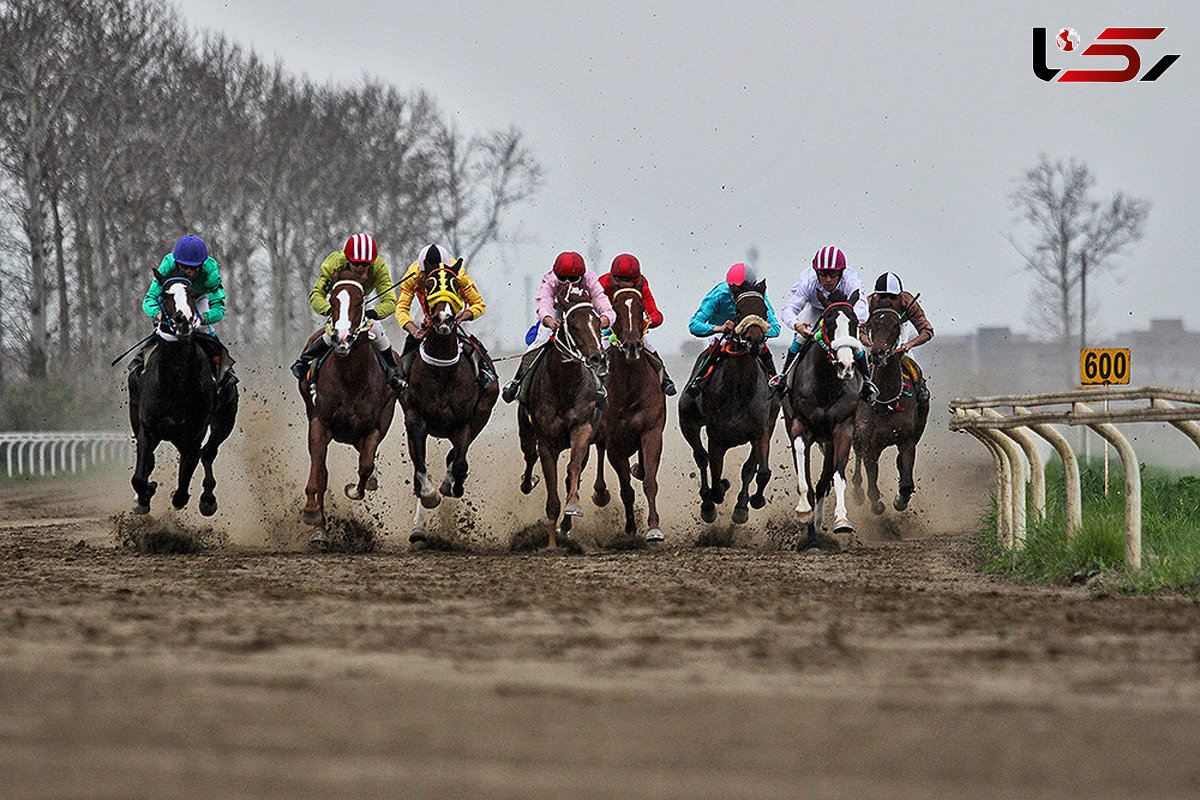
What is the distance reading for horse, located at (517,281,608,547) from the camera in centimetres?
1347

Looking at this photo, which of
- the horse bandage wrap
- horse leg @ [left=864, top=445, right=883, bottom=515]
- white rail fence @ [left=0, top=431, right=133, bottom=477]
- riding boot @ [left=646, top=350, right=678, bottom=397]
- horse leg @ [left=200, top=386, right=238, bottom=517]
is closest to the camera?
the horse bandage wrap

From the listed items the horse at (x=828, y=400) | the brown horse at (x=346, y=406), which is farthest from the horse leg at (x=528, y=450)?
the horse at (x=828, y=400)

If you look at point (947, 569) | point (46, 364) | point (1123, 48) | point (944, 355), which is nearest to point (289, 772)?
point (947, 569)

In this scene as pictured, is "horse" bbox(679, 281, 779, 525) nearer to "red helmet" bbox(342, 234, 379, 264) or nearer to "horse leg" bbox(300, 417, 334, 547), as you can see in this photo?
"red helmet" bbox(342, 234, 379, 264)

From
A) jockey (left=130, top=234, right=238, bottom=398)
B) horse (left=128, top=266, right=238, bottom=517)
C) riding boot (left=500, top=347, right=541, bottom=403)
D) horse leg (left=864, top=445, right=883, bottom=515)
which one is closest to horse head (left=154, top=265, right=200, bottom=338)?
horse (left=128, top=266, right=238, bottom=517)

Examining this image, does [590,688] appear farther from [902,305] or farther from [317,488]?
[902,305]

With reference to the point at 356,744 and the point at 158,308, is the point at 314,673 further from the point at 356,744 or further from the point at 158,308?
the point at 158,308

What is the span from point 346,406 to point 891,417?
564 cm

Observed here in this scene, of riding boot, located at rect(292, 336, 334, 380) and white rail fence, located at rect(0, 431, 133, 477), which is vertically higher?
riding boot, located at rect(292, 336, 334, 380)

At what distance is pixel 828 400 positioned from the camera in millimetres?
14250

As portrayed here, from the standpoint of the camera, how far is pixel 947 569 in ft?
37.7

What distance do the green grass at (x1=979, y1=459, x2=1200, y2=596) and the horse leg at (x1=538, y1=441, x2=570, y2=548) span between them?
333 cm

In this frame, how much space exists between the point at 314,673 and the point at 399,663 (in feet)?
1.27

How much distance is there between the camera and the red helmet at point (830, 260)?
565 inches
